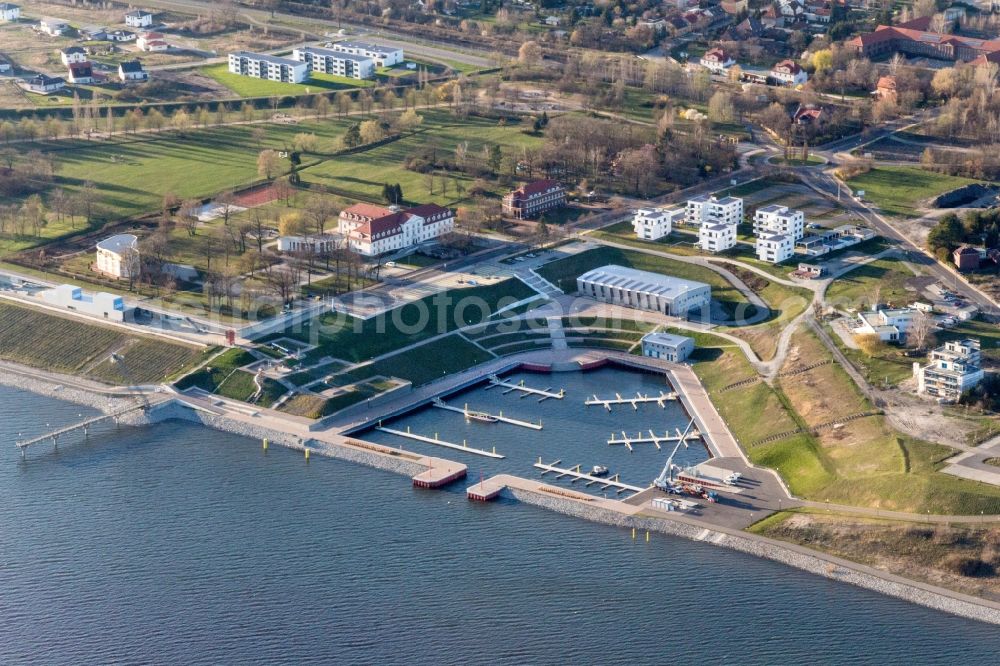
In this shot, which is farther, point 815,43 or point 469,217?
point 815,43

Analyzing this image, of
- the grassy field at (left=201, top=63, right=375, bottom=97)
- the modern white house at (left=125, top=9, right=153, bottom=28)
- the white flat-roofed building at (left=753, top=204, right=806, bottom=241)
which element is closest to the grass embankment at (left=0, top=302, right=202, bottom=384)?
the white flat-roofed building at (left=753, top=204, right=806, bottom=241)

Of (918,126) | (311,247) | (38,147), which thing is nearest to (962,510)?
(311,247)

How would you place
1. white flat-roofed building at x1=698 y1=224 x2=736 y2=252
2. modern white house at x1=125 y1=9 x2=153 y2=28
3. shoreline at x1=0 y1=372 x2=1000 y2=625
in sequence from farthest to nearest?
modern white house at x1=125 y1=9 x2=153 y2=28 < white flat-roofed building at x1=698 y1=224 x2=736 y2=252 < shoreline at x1=0 y1=372 x2=1000 y2=625

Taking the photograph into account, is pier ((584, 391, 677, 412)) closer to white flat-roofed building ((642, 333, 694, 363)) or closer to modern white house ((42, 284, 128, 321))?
white flat-roofed building ((642, 333, 694, 363))

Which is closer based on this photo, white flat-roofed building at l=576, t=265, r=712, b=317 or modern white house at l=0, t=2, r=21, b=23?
white flat-roofed building at l=576, t=265, r=712, b=317

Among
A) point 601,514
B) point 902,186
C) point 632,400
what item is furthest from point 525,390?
point 902,186

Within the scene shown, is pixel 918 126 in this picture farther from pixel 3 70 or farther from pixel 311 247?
pixel 3 70
